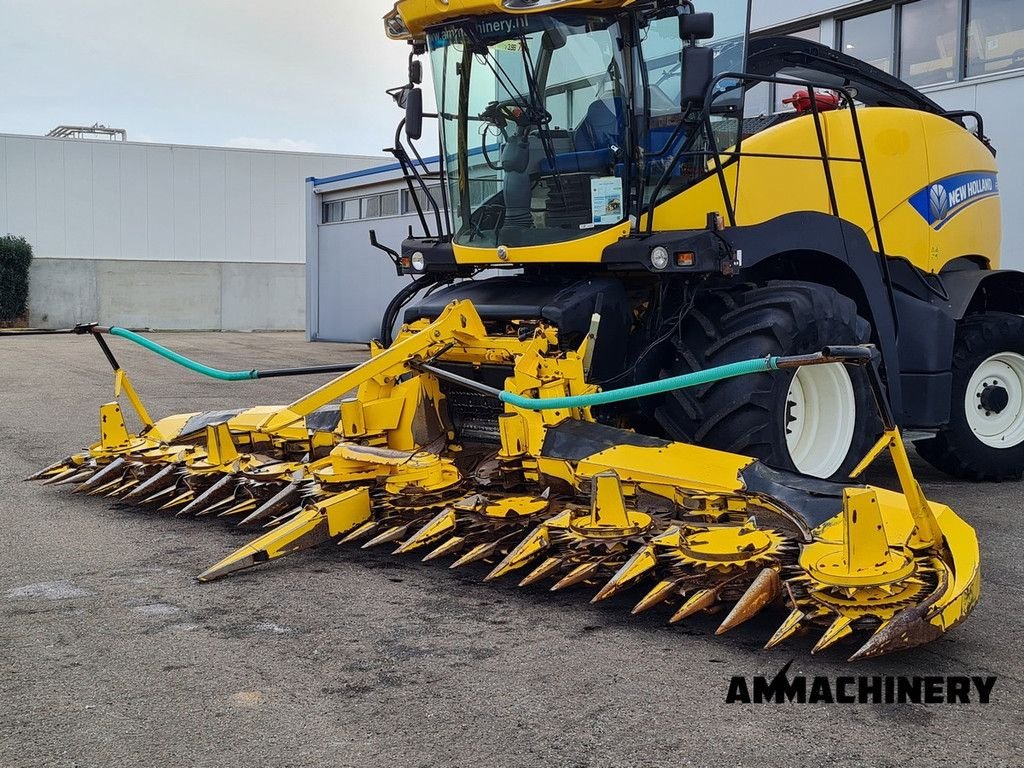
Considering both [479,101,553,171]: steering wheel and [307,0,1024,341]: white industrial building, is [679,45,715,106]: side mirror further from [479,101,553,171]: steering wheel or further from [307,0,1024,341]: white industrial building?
[307,0,1024,341]: white industrial building

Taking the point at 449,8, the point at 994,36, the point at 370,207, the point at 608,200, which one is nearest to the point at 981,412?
the point at 608,200

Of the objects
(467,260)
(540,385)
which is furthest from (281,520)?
(467,260)

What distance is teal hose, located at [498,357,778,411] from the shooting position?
356cm

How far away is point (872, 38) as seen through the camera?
12.5 metres

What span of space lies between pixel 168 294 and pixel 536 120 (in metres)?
29.6

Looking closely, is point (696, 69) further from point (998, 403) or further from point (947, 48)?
point (947, 48)

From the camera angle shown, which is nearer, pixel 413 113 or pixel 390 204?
pixel 413 113

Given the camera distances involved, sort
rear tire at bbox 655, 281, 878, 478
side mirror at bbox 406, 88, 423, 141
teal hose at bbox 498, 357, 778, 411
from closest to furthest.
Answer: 1. teal hose at bbox 498, 357, 778, 411
2. rear tire at bbox 655, 281, 878, 478
3. side mirror at bbox 406, 88, 423, 141

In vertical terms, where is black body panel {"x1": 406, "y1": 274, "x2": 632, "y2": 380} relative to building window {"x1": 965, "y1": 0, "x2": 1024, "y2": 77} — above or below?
below

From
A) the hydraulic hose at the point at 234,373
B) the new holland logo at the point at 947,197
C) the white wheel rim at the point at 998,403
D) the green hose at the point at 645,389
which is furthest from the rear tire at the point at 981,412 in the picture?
the hydraulic hose at the point at 234,373

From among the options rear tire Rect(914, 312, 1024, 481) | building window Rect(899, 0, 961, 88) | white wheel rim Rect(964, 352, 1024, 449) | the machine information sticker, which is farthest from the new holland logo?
building window Rect(899, 0, 961, 88)

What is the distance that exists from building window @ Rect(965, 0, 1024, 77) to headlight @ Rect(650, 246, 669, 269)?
7.81 m

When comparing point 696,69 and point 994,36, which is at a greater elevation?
point 994,36

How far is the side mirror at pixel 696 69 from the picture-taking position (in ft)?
15.8
